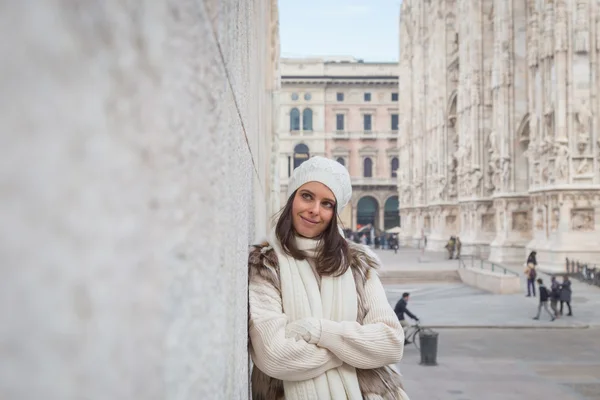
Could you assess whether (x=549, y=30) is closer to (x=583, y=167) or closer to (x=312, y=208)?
(x=583, y=167)

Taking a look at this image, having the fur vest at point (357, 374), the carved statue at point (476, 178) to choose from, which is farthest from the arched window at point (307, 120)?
the fur vest at point (357, 374)

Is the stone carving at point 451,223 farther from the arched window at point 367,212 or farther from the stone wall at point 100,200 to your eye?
the stone wall at point 100,200

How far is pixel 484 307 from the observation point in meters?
17.4

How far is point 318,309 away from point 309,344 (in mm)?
183

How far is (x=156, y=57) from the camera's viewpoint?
1.94ft

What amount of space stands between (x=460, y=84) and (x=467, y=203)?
712 centimetres

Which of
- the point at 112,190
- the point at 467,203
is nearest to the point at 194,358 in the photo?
the point at 112,190

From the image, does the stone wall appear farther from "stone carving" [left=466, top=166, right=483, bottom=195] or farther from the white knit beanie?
"stone carving" [left=466, top=166, right=483, bottom=195]

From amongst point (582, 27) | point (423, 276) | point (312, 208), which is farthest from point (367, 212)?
point (312, 208)

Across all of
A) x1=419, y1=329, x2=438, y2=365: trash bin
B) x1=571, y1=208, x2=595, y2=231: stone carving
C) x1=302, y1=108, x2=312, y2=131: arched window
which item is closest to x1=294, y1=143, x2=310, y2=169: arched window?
x1=302, y1=108, x2=312, y2=131: arched window

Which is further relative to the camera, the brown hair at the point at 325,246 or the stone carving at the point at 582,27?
the stone carving at the point at 582,27

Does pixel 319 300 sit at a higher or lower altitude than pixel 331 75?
lower

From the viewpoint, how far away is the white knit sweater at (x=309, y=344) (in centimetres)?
205

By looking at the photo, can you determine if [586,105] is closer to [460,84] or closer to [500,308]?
[500,308]
